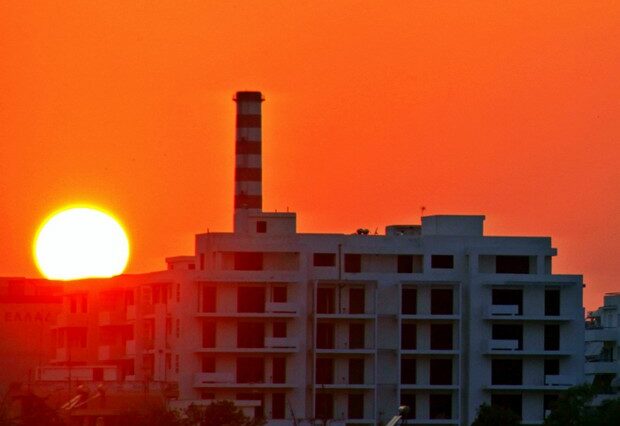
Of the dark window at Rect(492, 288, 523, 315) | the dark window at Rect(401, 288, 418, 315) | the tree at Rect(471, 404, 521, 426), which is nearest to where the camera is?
the tree at Rect(471, 404, 521, 426)

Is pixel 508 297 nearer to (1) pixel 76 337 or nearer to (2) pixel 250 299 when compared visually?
(2) pixel 250 299

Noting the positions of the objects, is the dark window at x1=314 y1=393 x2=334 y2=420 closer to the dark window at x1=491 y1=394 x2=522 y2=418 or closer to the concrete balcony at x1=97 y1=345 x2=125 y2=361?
the dark window at x1=491 y1=394 x2=522 y2=418

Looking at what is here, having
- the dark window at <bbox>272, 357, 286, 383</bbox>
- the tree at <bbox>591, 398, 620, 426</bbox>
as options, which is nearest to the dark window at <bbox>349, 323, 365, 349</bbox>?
the dark window at <bbox>272, 357, 286, 383</bbox>

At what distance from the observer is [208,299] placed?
128 metres

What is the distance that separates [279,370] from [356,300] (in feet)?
17.5

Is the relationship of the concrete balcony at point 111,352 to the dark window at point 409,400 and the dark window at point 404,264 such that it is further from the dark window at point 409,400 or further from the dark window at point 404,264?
the dark window at point 404,264

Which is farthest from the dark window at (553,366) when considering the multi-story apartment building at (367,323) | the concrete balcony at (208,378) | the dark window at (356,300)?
the concrete balcony at (208,378)

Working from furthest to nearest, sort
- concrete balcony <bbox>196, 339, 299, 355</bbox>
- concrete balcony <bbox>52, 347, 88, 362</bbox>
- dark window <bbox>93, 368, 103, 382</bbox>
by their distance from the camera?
concrete balcony <bbox>52, 347, 88, 362</bbox>
dark window <bbox>93, 368, 103, 382</bbox>
concrete balcony <bbox>196, 339, 299, 355</bbox>

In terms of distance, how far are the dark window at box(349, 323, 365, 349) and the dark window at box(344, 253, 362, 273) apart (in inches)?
110

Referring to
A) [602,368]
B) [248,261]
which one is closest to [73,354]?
[248,261]

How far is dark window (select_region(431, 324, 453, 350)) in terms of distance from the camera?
432ft

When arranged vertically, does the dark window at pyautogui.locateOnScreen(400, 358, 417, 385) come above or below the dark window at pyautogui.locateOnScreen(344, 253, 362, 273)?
below

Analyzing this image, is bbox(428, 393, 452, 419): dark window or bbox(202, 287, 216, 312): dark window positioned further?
bbox(428, 393, 452, 419): dark window

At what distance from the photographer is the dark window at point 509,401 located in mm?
130125
